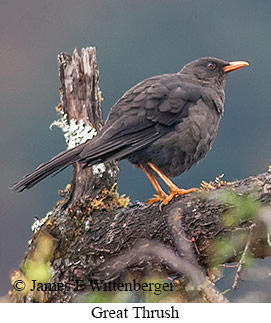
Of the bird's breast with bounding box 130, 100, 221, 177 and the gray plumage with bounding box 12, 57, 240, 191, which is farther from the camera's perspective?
the bird's breast with bounding box 130, 100, 221, 177

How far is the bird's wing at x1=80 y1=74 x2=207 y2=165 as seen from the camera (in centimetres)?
421

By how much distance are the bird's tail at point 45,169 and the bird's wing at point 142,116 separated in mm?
159

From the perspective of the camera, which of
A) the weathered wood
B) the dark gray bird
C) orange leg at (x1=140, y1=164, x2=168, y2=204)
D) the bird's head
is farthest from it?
the bird's head

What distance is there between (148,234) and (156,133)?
943mm

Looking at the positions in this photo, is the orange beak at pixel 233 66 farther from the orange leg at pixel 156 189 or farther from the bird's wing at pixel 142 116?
the orange leg at pixel 156 189

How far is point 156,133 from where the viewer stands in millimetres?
Answer: 4320

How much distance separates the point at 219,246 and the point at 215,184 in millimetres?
472

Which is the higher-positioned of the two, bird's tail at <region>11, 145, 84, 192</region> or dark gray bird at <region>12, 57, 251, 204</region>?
dark gray bird at <region>12, 57, 251, 204</region>

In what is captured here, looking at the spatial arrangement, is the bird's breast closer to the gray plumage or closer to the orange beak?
the gray plumage

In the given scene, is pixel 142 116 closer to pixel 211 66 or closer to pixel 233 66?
pixel 211 66

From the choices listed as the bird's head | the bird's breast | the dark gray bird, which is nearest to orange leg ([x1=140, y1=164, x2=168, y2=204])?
the dark gray bird

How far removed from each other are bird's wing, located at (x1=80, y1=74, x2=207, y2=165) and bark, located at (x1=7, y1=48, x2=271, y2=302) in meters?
0.46

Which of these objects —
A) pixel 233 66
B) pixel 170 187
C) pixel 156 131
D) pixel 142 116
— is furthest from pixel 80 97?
pixel 233 66
